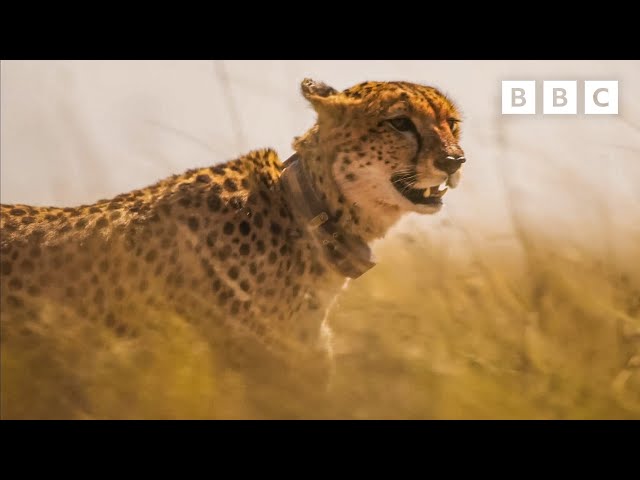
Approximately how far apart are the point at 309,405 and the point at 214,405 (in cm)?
29

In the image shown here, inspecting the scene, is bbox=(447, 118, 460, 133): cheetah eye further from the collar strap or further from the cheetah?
the collar strap

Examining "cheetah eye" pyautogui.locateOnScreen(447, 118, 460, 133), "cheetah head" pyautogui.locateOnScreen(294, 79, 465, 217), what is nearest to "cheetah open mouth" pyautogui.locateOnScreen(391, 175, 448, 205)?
"cheetah head" pyautogui.locateOnScreen(294, 79, 465, 217)

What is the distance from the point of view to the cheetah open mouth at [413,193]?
2.81m

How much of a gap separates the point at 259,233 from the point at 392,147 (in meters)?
0.50

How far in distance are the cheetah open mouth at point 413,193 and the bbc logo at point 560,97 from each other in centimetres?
55

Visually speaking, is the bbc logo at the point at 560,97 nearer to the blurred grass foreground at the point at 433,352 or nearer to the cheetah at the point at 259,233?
the cheetah at the point at 259,233

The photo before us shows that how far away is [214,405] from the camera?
2.17 m

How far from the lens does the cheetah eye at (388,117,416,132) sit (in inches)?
112

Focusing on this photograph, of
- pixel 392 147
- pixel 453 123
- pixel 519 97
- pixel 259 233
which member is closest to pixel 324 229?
pixel 259 233

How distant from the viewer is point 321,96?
9.66 ft

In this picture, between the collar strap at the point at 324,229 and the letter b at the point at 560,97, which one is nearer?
the collar strap at the point at 324,229

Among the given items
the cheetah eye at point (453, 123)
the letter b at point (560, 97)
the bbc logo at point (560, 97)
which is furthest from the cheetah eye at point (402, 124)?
the letter b at point (560, 97)

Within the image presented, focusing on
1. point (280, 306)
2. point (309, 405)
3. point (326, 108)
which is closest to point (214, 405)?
point (309, 405)

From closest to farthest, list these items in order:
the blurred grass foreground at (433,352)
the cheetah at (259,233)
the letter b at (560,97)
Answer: the blurred grass foreground at (433,352), the cheetah at (259,233), the letter b at (560,97)
